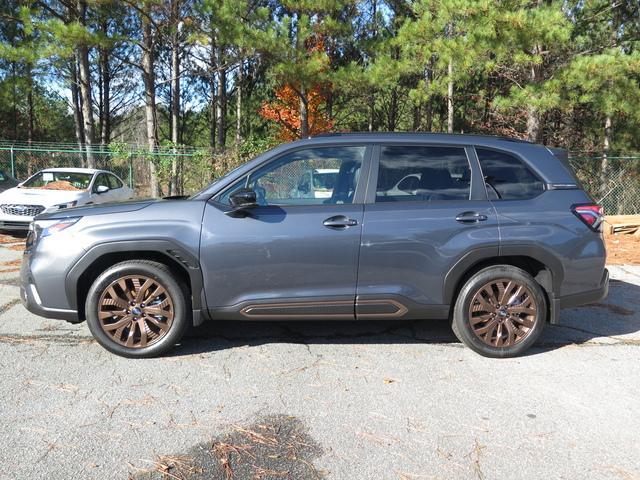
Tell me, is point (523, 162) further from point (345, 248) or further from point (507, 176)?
point (345, 248)

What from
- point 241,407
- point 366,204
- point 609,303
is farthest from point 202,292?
point 609,303

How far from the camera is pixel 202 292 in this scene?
387 centimetres

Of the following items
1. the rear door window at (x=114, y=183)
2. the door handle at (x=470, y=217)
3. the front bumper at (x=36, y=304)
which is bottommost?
the front bumper at (x=36, y=304)

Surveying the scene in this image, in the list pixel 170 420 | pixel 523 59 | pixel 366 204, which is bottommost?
pixel 170 420

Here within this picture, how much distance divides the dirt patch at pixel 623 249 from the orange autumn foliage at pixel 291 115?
18.6 metres

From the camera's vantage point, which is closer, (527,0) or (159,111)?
(527,0)

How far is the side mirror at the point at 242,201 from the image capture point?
3705 millimetres

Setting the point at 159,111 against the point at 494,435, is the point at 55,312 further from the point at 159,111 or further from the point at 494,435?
the point at 159,111

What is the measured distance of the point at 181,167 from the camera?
15.8 metres

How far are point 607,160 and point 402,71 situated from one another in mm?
6402

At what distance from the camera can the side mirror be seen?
371 cm

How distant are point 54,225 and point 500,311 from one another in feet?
12.0

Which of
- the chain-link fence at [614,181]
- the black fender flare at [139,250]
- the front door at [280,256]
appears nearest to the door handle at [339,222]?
the front door at [280,256]

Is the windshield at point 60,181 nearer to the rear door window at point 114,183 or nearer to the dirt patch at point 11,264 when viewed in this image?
the rear door window at point 114,183
